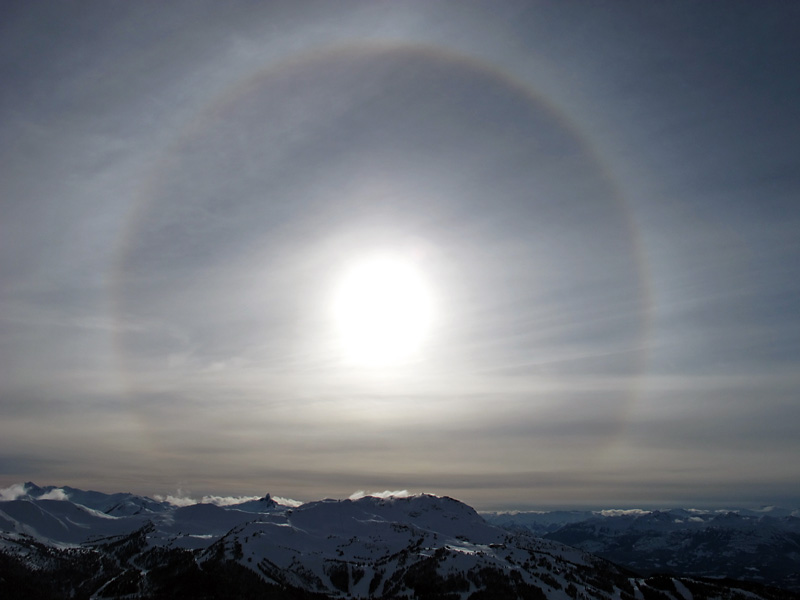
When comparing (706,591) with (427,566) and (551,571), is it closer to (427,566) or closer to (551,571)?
(551,571)

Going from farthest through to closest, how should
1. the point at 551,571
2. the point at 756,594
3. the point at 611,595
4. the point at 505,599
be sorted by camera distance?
the point at 756,594, the point at 551,571, the point at 611,595, the point at 505,599

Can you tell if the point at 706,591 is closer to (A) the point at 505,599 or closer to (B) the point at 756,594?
(B) the point at 756,594

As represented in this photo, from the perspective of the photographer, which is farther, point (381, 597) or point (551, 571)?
point (381, 597)

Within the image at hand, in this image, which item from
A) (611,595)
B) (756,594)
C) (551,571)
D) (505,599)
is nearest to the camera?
(505,599)

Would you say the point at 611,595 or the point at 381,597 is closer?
the point at 611,595

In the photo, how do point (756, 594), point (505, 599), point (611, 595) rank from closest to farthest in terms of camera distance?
point (505, 599) < point (611, 595) < point (756, 594)

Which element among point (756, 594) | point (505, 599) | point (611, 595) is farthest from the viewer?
point (756, 594)

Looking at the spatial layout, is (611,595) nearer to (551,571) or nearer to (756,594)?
(551,571)

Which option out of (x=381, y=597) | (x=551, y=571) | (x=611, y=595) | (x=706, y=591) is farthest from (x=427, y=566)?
(x=706, y=591)

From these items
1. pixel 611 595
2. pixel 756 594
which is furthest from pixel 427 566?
pixel 756 594
